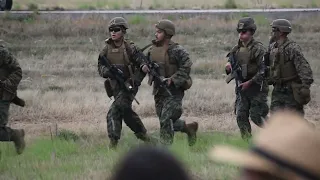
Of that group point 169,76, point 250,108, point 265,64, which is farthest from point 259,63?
point 169,76

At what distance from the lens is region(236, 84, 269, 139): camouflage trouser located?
9594 mm

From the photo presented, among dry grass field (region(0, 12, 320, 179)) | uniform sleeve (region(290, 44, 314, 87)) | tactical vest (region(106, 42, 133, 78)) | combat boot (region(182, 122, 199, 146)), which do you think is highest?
uniform sleeve (region(290, 44, 314, 87))

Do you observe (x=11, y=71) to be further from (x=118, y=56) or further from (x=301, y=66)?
(x=301, y=66)

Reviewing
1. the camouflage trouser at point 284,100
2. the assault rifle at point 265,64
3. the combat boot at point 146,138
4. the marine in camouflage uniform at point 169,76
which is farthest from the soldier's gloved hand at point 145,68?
the camouflage trouser at point 284,100

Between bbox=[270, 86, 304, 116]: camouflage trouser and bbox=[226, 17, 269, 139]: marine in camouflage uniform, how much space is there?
24 centimetres

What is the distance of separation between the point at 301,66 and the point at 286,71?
0.25m

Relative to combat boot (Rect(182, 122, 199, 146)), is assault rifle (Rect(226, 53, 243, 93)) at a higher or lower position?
higher

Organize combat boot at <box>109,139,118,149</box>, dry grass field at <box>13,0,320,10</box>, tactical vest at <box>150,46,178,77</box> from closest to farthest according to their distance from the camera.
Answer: combat boot at <box>109,139,118,149</box>
tactical vest at <box>150,46,178,77</box>
dry grass field at <box>13,0,320,10</box>

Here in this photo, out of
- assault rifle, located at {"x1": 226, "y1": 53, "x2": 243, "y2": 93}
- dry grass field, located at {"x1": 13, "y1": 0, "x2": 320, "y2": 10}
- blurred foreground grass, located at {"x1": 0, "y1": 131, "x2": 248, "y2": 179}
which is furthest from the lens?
dry grass field, located at {"x1": 13, "y1": 0, "x2": 320, "y2": 10}

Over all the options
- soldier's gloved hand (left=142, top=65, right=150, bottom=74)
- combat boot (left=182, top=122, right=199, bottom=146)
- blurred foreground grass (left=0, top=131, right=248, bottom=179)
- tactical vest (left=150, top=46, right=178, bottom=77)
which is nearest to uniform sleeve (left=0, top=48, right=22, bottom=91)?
blurred foreground grass (left=0, top=131, right=248, bottom=179)

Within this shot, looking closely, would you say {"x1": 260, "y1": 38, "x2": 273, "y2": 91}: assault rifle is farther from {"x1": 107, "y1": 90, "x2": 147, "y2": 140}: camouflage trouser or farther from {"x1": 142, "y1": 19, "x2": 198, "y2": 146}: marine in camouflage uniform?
{"x1": 107, "y1": 90, "x2": 147, "y2": 140}: camouflage trouser

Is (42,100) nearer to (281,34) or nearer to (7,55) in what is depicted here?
(7,55)

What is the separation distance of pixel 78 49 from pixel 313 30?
24.5ft

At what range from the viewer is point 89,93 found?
14.8 metres
